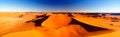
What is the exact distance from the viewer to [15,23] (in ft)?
5.69

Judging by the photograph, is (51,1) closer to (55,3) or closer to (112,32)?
(55,3)

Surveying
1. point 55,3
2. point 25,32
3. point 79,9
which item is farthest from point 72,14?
point 25,32

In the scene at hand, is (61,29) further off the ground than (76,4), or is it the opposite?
(76,4)

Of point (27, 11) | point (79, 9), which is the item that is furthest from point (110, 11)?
point (27, 11)

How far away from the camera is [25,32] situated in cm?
167

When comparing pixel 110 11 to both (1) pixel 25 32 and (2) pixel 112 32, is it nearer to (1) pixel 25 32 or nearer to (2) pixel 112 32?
(2) pixel 112 32

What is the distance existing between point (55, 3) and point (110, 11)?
0.50m

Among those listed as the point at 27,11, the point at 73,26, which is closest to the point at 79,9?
the point at 73,26

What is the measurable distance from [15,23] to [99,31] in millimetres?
754

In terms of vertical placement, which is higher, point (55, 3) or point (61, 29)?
point (55, 3)

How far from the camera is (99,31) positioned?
5.50 ft

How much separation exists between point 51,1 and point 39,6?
12 cm

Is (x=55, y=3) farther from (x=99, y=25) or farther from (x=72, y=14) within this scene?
(x=99, y=25)

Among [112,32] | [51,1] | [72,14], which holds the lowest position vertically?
[112,32]
